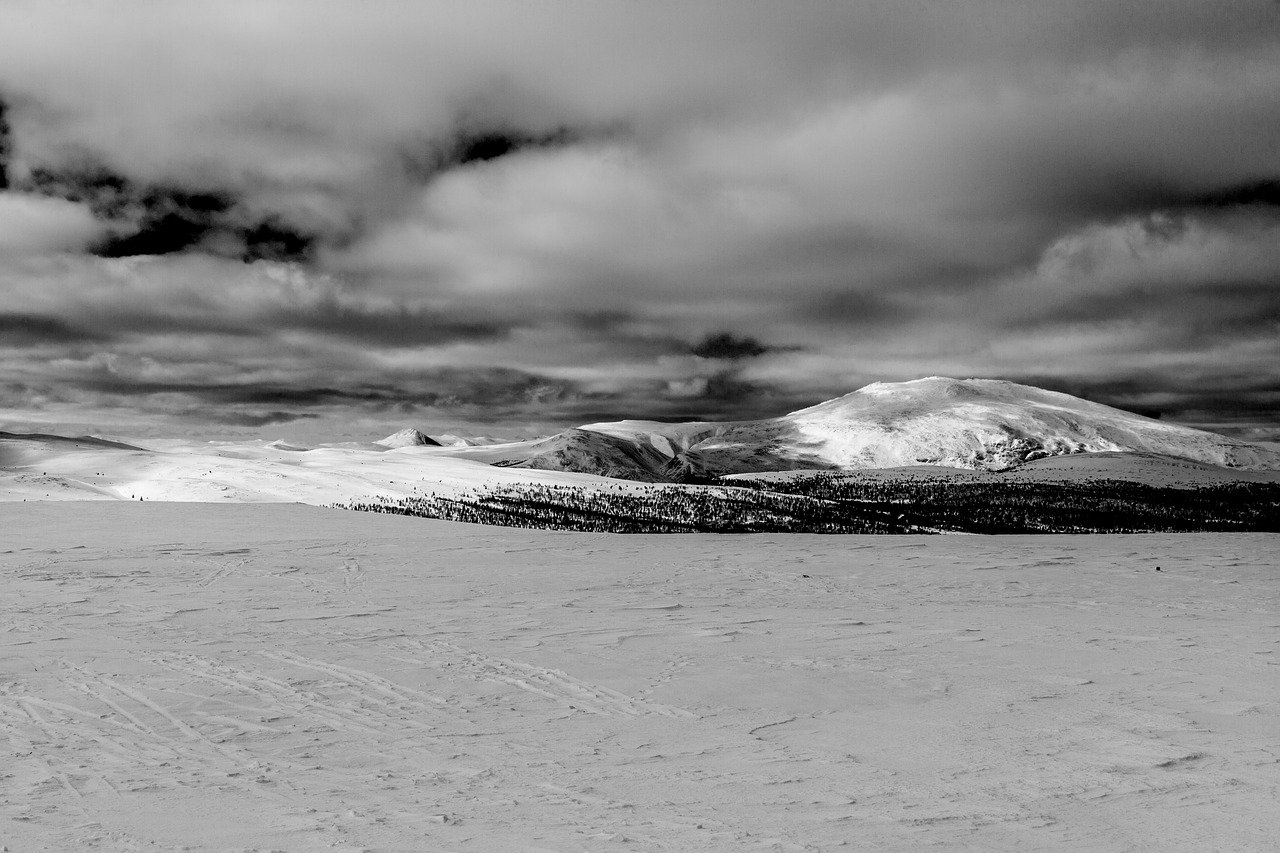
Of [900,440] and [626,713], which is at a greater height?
[900,440]

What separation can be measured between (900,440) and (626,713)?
158706mm

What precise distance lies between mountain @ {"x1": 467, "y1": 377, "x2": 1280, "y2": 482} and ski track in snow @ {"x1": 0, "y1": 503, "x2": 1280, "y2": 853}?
94.7 meters

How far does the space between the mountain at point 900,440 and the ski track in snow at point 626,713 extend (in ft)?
311

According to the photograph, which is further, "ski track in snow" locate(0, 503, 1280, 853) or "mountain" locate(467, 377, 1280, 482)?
"mountain" locate(467, 377, 1280, 482)

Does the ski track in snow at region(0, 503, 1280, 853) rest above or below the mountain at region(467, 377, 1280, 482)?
below

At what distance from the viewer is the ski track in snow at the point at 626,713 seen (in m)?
4.73

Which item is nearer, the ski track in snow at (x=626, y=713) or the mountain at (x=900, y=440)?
the ski track in snow at (x=626, y=713)

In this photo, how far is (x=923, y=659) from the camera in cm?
875

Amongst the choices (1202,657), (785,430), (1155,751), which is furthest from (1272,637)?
(785,430)

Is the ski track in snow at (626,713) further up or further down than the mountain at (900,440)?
further down

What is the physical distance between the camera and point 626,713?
6.85 m

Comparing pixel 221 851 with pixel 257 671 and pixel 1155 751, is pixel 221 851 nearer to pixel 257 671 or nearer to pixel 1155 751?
pixel 257 671

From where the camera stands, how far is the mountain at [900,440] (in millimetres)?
121750

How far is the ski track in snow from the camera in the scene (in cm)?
473
